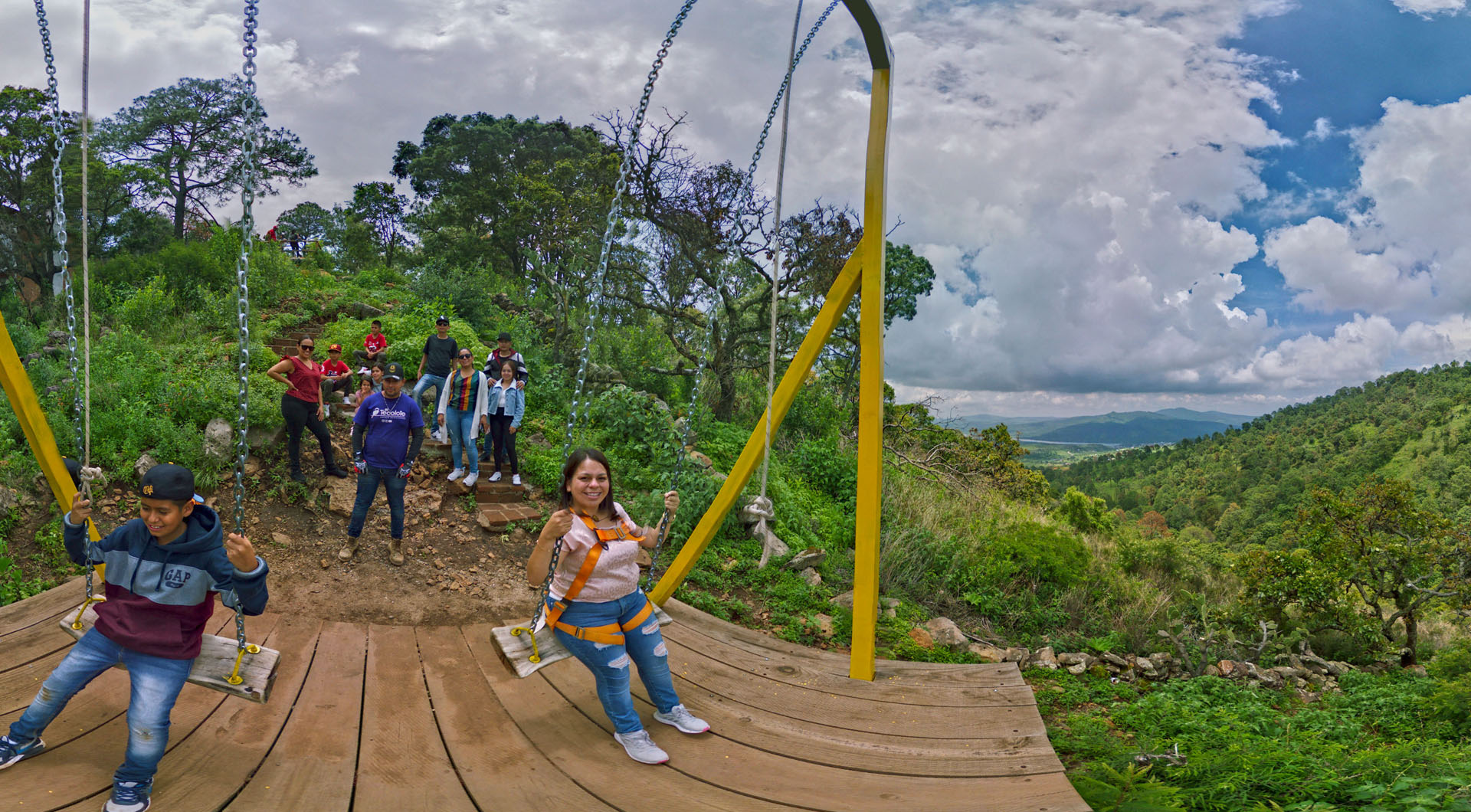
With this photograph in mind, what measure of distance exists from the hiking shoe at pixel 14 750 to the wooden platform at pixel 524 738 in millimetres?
83

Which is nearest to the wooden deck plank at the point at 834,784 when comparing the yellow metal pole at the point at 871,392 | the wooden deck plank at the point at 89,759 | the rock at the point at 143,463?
the yellow metal pole at the point at 871,392

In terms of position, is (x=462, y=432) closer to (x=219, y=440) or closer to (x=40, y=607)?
(x=219, y=440)

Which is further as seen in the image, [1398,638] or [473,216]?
[473,216]

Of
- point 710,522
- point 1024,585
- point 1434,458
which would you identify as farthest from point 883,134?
point 1434,458

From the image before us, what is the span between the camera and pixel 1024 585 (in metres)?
6.84

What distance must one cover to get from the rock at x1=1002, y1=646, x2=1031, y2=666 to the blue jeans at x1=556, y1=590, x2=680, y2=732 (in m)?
3.15

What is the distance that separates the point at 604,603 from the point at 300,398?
17.0 ft

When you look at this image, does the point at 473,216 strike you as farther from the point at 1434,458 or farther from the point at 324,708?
the point at 1434,458

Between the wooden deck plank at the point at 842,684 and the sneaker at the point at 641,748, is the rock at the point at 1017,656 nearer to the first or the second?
the wooden deck plank at the point at 842,684

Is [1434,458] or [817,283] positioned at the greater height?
[817,283]

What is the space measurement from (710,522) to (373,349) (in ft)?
20.3

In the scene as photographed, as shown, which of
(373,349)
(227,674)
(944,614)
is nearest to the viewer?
(227,674)

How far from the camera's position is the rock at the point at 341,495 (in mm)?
7031

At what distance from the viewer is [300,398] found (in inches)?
267
